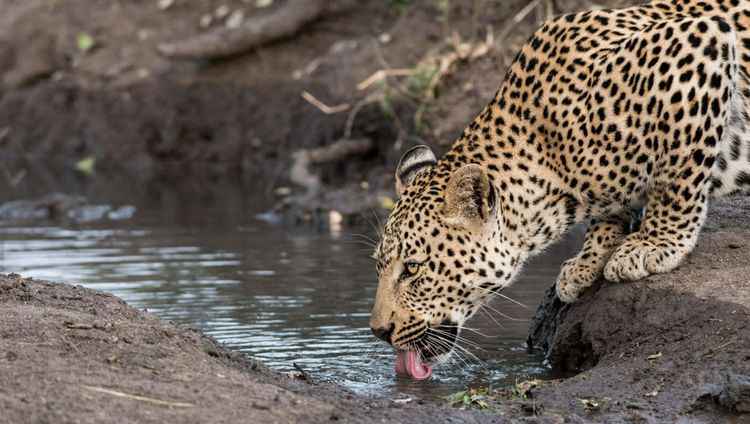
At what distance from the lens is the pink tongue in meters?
8.44

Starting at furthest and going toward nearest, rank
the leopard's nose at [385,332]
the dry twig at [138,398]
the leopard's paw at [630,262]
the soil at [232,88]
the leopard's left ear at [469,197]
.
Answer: the soil at [232,88]
the leopard's paw at [630,262]
the leopard's nose at [385,332]
the leopard's left ear at [469,197]
the dry twig at [138,398]

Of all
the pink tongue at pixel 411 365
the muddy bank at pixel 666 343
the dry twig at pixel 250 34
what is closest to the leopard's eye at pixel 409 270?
the pink tongue at pixel 411 365

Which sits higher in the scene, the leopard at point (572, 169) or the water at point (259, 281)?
the leopard at point (572, 169)

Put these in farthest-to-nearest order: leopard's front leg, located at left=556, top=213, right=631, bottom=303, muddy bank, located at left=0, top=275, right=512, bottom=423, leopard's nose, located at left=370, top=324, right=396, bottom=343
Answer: leopard's front leg, located at left=556, top=213, right=631, bottom=303, leopard's nose, located at left=370, top=324, right=396, bottom=343, muddy bank, located at left=0, top=275, right=512, bottom=423

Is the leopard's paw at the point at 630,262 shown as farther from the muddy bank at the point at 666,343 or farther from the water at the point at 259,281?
the water at the point at 259,281

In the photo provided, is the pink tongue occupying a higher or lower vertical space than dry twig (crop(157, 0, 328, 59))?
lower

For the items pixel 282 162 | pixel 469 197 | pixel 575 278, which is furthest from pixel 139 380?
pixel 282 162

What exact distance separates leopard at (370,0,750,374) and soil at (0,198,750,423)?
1.49 feet

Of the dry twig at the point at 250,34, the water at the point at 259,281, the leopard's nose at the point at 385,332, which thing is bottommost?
the water at the point at 259,281

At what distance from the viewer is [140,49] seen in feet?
88.6

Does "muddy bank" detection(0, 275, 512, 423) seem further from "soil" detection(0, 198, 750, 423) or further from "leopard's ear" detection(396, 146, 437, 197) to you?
"leopard's ear" detection(396, 146, 437, 197)

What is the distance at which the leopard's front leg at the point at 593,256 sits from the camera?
9219mm

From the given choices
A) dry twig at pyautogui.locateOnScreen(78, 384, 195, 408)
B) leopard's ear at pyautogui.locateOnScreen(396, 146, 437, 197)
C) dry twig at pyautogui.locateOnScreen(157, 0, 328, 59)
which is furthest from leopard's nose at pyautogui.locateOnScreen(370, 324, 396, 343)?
dry twig at pyautogui.locateOnScreen(157, 0, 328, 59)

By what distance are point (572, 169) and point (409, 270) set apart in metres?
1.29
